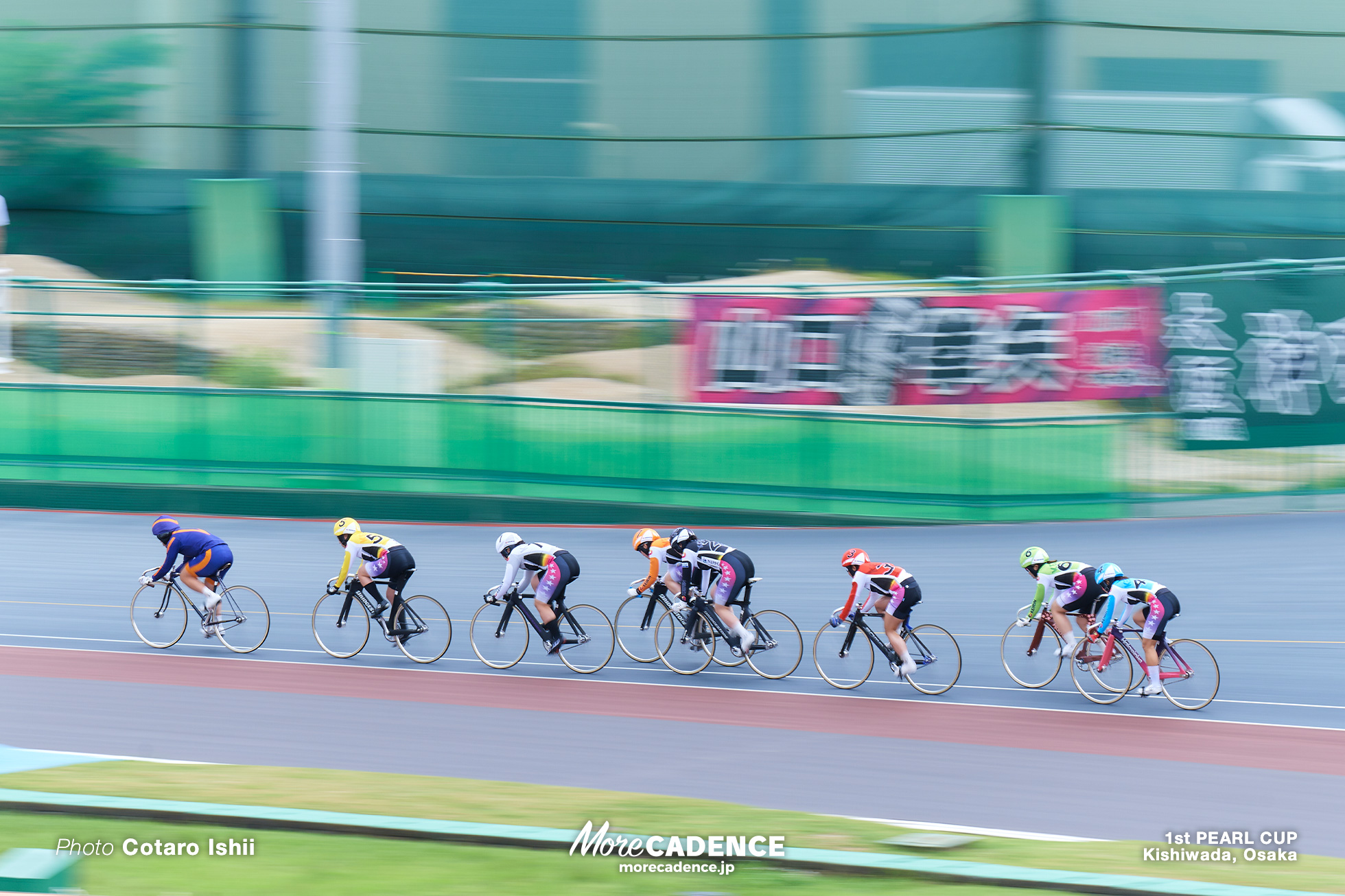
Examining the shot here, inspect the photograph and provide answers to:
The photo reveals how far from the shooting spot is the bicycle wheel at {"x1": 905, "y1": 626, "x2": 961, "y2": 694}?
9.73 metres

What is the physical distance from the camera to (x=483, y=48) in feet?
64.4

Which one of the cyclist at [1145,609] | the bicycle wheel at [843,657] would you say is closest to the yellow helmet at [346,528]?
the bicycle wheel at [843,657]

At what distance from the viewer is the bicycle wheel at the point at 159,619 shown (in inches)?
434

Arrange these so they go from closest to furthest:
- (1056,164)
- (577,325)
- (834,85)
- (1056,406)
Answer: (1056,406) → (577,325) → (1056,164) → (834,85)

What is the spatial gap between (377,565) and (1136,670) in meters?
5.61

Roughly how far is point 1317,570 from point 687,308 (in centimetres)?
657

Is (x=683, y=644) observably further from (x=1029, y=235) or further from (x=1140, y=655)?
(x=1029, y=235)

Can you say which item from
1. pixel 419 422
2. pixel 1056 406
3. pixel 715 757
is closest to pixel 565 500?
pixel 419 422

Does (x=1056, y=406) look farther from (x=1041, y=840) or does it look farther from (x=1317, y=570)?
(x=1041, y=840)

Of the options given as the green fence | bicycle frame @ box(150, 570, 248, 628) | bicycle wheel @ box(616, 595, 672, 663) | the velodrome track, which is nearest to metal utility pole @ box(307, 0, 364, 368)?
the green fence

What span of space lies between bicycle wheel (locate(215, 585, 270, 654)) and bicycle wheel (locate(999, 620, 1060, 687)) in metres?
5.81

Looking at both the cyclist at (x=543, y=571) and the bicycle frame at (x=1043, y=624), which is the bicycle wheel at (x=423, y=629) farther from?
the bicycle frame at (x=1043, y=624)

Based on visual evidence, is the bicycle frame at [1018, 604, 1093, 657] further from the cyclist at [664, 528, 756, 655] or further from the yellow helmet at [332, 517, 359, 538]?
the yellow helmet at [332, 517, 359, 538]

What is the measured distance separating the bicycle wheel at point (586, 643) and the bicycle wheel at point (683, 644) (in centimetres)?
38
